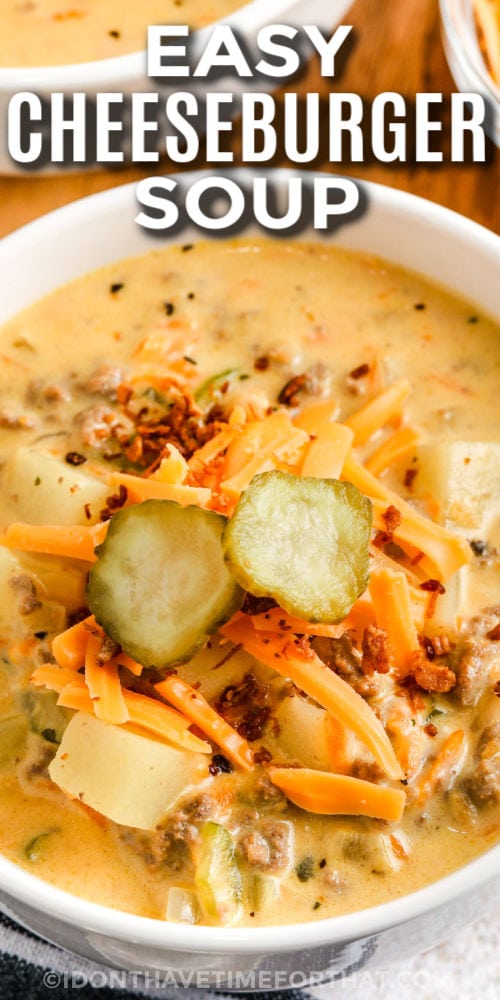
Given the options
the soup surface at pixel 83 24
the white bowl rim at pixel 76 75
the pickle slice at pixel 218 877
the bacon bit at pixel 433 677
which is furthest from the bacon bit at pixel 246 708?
the soup surface at pixel 83 24

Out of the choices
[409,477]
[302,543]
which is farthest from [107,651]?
[409,477]

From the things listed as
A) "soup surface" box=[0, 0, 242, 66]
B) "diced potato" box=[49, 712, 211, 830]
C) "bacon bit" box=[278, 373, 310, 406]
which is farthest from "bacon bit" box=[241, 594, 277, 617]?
"soup surface" box=[0, 0, 242, 66]

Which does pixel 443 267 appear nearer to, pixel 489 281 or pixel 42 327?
pixel 489 281

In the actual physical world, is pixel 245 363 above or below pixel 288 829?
above

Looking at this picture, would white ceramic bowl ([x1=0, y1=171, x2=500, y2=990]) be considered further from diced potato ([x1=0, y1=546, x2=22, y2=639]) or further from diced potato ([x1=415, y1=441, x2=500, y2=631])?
diced potato ([x1=0, y1=546, x2=22, y2=639])

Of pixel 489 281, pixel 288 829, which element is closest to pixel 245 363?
pixel 489 281

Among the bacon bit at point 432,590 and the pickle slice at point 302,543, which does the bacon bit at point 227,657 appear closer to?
the pickle slice at point 302,543

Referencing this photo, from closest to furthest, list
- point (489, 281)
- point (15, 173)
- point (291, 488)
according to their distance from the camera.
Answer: point (291, 488), point (489, 281), point (15, 173)
